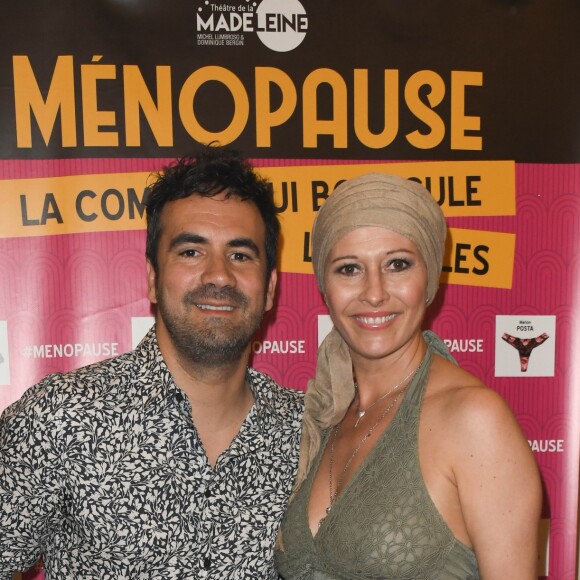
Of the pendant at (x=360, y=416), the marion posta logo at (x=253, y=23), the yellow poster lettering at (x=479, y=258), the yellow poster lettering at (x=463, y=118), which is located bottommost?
the pendant at (x=360, y=416)

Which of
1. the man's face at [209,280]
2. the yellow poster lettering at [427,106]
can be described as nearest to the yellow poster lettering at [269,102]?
the yellow poster lettering at [427,106]

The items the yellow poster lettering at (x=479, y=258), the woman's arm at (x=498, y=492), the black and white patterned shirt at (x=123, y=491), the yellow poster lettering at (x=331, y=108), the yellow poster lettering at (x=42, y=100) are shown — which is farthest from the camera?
the yellow poster lettering at (x=479, y=258)

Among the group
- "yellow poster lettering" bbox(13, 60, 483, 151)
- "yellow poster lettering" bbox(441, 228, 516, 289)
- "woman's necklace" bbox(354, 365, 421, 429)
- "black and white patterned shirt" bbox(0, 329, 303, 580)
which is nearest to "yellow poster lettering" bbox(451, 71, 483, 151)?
"yellow poster lettering" bbox(13, 60, 483, 151)

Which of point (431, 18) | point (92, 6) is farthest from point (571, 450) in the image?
point (92, 6)

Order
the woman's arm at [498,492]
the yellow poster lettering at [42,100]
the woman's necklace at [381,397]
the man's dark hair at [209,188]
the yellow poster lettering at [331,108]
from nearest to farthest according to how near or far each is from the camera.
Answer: the woman's arm at [498,492] → the woman's necklace at [381,397] → the man's dark hair at [209,188] → the yellow poster lettering at [42,100] → the yellow poster lettering at [331,108]

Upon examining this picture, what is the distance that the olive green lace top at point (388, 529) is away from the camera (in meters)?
1.53

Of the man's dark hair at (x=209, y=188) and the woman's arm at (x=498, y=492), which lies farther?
the man's dark hair at (x=209, y=188)

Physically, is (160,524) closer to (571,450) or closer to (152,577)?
(152,577)

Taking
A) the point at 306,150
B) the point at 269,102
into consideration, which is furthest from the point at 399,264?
the point at 269,102

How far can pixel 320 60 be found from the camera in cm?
263

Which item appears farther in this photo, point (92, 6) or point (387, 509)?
point (92, 6)

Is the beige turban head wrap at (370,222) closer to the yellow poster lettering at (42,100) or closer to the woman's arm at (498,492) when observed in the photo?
the woman's arm at (498,492)

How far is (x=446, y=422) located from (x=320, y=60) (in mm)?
1644

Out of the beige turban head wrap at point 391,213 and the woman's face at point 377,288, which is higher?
the beige turban head wrap at point 391,213
